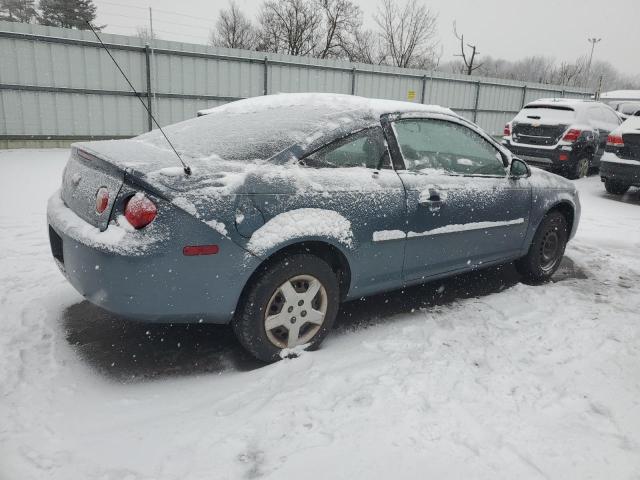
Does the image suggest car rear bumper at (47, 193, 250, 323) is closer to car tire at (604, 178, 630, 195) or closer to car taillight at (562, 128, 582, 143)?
car tire at (604, 178, 630, 195)

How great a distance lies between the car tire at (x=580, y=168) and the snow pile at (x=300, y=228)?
30.5ft

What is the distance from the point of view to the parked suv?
33.7ft

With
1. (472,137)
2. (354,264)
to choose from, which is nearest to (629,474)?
(354,264)

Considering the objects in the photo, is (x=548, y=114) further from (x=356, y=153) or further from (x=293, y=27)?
(x=293, y=27)

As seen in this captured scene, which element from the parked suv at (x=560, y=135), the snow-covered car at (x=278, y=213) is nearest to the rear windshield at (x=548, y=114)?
the parked suv at (x=560, y=135)

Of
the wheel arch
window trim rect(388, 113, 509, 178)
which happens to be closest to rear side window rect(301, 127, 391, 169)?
window trim rect(388, 113, 509, 178)

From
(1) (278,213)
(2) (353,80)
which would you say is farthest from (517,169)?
(2) (353,80)

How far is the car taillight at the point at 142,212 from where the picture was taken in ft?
A: 8.09

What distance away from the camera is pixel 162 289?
2527 millimetres

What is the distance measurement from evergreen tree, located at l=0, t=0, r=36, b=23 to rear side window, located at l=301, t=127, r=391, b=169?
4644 cm

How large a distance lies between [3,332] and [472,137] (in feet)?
11.9

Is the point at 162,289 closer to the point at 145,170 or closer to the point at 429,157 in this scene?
the point at 145,170

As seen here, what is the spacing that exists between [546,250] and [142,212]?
380 cm

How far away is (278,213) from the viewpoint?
2771 millimetres
